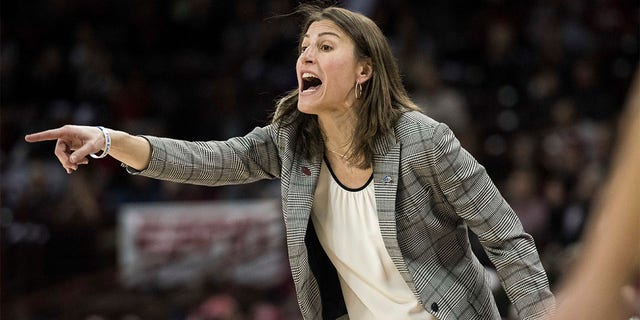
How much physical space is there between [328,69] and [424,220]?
587mm

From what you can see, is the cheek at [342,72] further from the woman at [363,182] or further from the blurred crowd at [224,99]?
the blurred crowd at [224,99]

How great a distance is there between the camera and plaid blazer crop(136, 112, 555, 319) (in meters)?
2.86

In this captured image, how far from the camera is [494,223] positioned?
9.45 ft

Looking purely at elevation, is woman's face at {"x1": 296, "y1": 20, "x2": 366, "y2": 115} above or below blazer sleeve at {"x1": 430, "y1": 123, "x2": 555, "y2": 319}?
above

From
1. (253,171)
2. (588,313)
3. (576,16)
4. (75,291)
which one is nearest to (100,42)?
(75,291)

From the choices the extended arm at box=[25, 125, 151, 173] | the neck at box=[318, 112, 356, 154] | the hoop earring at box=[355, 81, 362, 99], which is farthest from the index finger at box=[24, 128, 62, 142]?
the hoop earring at box=[355, 81, 362, 99]

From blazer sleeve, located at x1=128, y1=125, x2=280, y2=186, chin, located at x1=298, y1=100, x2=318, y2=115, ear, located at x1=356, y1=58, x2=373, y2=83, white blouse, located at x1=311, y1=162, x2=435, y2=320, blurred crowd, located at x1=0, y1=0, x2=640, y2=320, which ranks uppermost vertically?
ear, located at x1=356, y1=58, x2=373, y2=83

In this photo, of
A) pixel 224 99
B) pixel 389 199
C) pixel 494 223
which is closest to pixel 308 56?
pixel 389 199

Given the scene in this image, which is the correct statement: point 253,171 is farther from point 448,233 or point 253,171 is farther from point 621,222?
point 621,222

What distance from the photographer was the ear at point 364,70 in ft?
10.2

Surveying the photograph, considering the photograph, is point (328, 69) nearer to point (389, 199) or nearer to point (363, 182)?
point (363, 182)

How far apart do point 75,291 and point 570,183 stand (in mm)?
3610

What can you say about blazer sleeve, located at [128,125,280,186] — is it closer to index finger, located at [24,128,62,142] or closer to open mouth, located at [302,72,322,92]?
open mouth, located at [302,72,322,92]

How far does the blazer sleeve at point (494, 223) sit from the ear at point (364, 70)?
340mm
